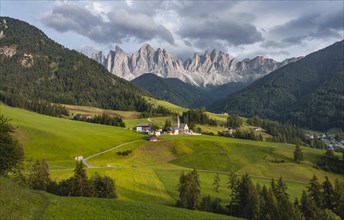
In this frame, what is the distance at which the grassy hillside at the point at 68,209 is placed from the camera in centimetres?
3456

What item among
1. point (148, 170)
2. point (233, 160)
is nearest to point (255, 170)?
point (233, 160)

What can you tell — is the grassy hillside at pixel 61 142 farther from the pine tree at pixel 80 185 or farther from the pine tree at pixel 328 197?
the pine tree at pixel 328 197

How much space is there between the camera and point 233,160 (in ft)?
465

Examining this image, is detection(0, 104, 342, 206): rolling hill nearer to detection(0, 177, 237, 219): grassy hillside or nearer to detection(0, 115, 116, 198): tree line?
detection(0, 115, 116, 198): tree line

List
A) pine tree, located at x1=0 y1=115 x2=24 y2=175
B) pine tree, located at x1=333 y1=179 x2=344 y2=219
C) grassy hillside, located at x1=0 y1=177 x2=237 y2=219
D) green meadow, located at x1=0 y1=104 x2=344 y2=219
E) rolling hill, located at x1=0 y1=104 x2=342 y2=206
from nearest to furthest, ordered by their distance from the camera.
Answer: grassy hillside, located at x1=0 y1=177 x2=237 y2=219
pine tree, located at x1=0 y1=115 x2=24 y2=175
pine tree, located at x1=333 y1=179 x2=344 y2=219
green meadow, located at x1=0 y1=104 x2=344 y2=219
rolling hill, located at x1=0 y1=104 x2=342 y2=206

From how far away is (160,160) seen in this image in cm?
14050

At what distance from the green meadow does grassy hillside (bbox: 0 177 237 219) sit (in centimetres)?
3432

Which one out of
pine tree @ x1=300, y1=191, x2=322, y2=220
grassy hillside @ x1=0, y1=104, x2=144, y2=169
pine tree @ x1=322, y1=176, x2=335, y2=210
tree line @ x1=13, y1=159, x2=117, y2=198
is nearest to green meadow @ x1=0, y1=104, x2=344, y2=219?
grassy hillside @ x1=0, y1=104, x2=144, y2=169

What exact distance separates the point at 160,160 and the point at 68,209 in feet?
333

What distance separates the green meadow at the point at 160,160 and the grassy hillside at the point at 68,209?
113 ft

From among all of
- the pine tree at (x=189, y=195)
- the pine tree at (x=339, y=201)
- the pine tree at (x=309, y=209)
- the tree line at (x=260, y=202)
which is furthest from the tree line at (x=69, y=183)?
the pine tree at (x=339, y=201)

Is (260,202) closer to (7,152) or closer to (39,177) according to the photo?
(39,177)

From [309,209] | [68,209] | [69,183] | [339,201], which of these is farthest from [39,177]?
[339,201]

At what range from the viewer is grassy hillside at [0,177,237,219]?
34562 mm
